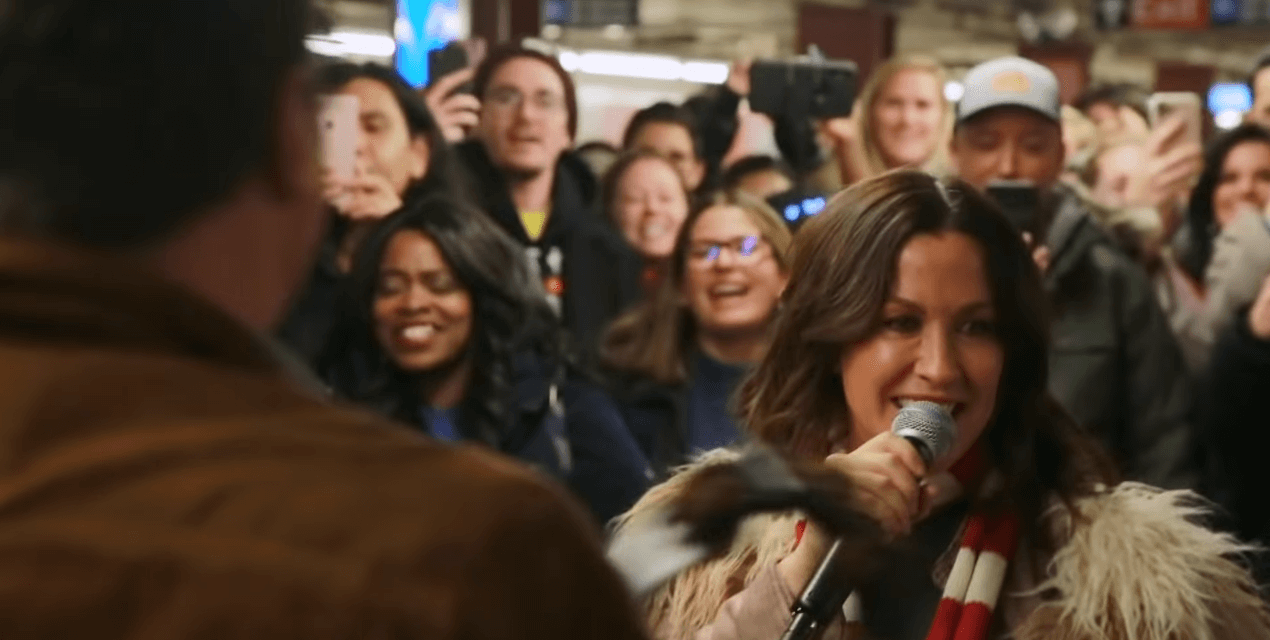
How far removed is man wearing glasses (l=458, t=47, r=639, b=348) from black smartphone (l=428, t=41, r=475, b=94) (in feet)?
0.51

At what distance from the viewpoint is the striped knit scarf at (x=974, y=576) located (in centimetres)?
247

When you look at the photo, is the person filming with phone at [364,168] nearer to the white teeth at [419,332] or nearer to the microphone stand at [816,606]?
the white teeth at [419,332]

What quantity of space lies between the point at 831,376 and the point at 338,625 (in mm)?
1830

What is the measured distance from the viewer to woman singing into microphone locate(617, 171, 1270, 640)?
8.19ft

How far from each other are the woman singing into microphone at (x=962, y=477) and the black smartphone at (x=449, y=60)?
11.2 feet

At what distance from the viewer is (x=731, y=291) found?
17.2ft

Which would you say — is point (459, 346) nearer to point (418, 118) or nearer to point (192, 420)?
point (418, 118)

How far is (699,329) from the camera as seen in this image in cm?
527

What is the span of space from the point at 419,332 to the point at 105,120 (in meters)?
3.78

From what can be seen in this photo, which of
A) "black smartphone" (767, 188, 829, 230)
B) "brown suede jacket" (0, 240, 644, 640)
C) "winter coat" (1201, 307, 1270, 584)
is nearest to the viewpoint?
"brown suede jacket" (0, 240, 644, 640)

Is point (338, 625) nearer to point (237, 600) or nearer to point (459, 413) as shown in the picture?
point (237, 600)

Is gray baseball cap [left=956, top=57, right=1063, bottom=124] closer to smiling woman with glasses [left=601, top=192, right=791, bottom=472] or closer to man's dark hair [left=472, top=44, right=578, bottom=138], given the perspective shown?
smiling woman with glasses [left=601, top=192, right=791, bottom=472]

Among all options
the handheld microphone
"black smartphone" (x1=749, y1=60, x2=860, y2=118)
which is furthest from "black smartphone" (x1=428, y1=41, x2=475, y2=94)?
the handheld microphone

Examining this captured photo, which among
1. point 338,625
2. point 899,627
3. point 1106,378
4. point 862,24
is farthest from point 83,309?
point 862,24
